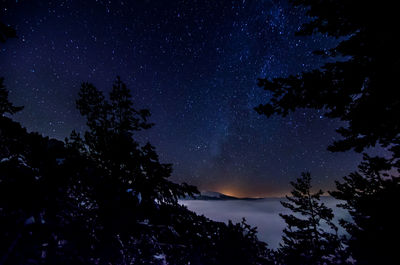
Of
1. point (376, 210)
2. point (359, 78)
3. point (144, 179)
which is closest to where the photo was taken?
point (359, 78)

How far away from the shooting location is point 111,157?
6.48 metres

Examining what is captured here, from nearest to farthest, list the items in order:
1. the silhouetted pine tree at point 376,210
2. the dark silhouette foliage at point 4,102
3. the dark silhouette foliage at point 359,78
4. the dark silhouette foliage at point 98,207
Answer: the dark silhouette foliage at point 98,207 < the dark silhouette foliage at point 359,78 < the silhouetted pine tree at point 376,210 < the dark silhouette foliage at point 4,102

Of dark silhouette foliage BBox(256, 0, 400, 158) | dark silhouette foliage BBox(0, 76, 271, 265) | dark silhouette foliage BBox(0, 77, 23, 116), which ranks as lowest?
dark silhouette foliage BBox(0, 76, 271, 265)

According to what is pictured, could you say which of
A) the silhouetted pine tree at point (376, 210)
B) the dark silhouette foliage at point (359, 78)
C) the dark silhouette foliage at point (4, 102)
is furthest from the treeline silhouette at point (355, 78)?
the dark silhouette foliage at point (4, 102)

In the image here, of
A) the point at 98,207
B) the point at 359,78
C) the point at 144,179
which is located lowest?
the point at 98,207

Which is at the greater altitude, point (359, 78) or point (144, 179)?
point (359, 78)

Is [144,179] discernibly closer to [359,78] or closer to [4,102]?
[359,78]

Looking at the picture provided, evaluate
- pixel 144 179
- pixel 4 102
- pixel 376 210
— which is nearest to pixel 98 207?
pixel 144 179

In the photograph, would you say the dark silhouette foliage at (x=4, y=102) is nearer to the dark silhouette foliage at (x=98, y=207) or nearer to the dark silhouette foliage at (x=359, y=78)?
the dark silhouette foliage at (x=98, y=207)

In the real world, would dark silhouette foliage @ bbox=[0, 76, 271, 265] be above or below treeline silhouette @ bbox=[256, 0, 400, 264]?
below

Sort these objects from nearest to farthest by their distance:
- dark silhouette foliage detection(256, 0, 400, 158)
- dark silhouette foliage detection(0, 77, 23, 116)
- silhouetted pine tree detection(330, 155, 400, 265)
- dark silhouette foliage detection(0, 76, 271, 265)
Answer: dark silhouette foliage detection(0, 76, 271, 265)
dark silhouette foliage detection(256, 0, 400, 158)
silhouetted pine tree detection(330, 155, 400, 265)
dark silhouette foliage detection(0, 77, 23, 116)

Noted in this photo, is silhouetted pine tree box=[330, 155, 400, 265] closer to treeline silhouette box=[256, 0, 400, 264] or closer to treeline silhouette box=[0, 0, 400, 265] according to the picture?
treeline silhouette box=[0, 0, 400, 265]

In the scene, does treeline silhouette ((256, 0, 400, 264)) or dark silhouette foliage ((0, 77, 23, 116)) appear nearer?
treeline silhouette ((256, 0, 400, 264))

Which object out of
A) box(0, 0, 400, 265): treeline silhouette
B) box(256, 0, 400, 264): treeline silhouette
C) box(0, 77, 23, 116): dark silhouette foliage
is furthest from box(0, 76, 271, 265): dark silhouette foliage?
box(0, 77, 23, 116): dark silhouette foliage
